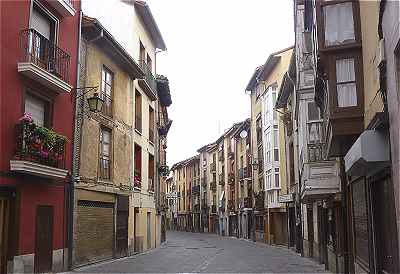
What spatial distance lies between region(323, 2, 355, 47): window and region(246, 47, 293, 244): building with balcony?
76.4 ft

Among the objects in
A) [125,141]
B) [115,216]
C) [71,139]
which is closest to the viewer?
[71,139]

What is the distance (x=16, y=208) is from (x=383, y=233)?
29.3 ft

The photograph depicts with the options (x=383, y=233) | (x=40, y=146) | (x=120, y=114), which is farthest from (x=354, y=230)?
(x=120, y=114)

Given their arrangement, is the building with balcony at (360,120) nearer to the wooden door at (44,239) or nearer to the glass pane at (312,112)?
the glass pane at (312,112)

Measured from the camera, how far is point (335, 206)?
1780cm

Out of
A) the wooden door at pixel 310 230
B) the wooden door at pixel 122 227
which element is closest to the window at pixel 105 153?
the wooden door at pixel 122 227

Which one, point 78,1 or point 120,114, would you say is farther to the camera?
point 120,114

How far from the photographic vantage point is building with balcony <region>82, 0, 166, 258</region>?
24.7 metres

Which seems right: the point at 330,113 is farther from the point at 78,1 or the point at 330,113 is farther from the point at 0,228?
the point at 78,1

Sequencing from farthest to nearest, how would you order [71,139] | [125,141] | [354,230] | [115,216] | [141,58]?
[141,58], [125,141], [115,216], [71,139], [354,230]

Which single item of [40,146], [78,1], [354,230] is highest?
[78,1]

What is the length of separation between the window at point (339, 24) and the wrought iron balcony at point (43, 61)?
7388 millimetres

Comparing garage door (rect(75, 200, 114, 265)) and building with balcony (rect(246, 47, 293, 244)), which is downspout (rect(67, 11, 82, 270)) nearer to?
garage door (rect(75, 200, 114, 265))

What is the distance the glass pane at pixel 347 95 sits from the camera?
37.3 feet
